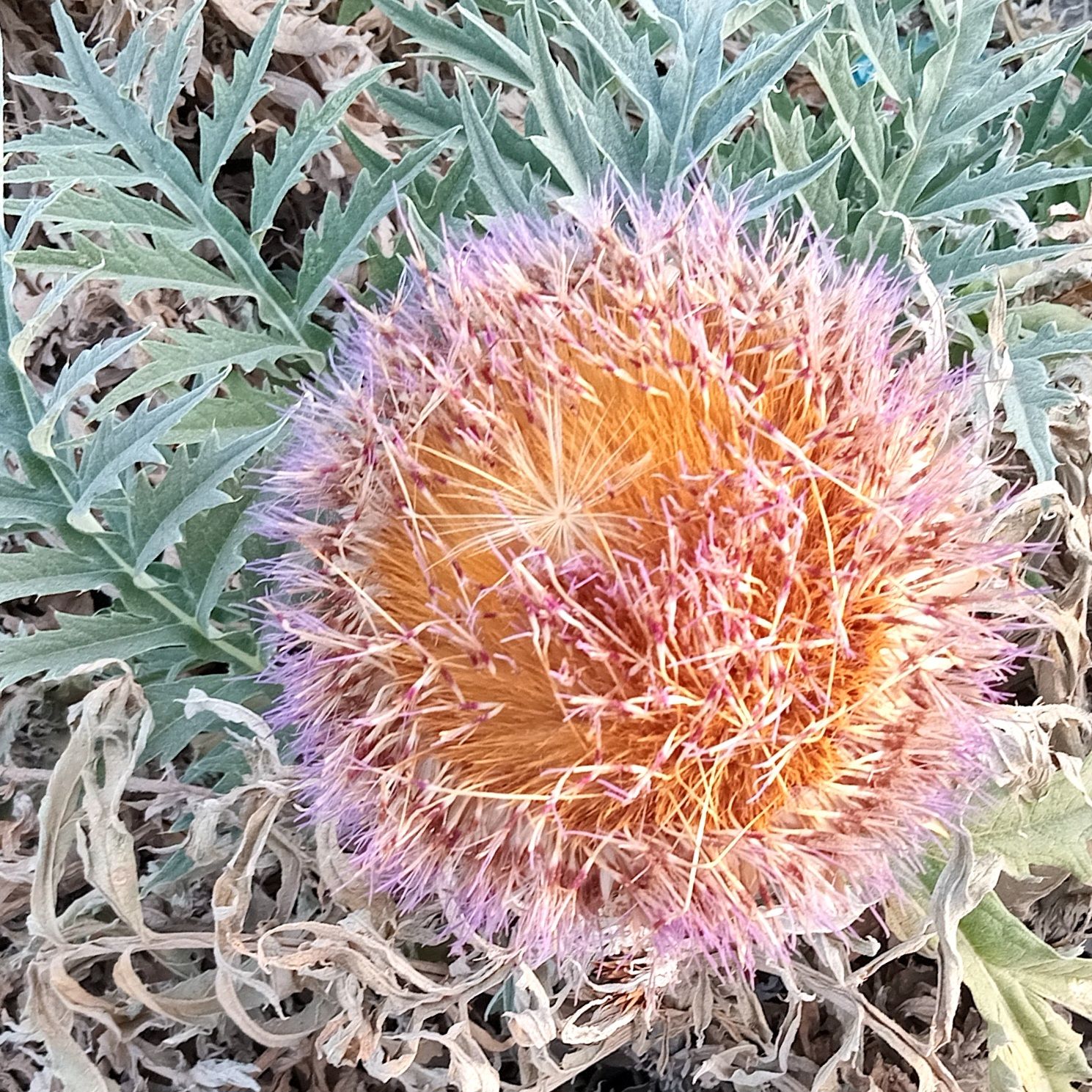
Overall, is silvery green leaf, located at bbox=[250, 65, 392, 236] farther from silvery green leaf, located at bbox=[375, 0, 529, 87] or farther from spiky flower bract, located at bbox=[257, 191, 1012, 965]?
spiky flower bract, located at bbox=[257, 191, 1012, 965]

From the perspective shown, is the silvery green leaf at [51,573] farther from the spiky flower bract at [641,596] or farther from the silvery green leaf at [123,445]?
the spiky flower bract at [641,596]

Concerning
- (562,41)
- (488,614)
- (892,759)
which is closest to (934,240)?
(562,41)

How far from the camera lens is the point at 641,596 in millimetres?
642

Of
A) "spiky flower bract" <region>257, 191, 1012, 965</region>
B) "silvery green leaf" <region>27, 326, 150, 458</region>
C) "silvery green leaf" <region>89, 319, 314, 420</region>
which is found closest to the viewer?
"spiky flower bract" <region>257, 191, 1012, 965</region>

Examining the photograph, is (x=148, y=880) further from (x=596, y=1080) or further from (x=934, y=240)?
(x=934, y=240)

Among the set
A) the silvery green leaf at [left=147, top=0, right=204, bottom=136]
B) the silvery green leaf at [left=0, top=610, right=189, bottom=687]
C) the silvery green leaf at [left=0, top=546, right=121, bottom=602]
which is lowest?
the silvery green leaf at [left=0, top=610, right=189, bottom=687]

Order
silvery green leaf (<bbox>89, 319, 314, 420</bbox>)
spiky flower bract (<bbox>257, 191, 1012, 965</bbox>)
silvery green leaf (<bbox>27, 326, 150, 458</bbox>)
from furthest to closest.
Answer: silvery green leaf (<bbox>89, 319, 314, 420</bbox>), silvery green leaf (<bbox>27, 326, 150, 458</bbox>), spiky flower bract (<bbox>257, 191, 1012, 965</bbox>)

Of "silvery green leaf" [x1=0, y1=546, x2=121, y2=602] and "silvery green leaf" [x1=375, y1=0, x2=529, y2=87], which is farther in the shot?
"silvery green leaf" [x1=375, y1=0, x2=529, y2=87]

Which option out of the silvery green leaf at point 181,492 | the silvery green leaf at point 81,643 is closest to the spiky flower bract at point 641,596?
the silvery green leaf at point 181,492

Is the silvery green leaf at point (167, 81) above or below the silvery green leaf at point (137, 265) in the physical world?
above

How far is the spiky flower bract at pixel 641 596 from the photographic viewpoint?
2.20 feet

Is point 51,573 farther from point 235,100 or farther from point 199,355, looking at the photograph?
point 235,100

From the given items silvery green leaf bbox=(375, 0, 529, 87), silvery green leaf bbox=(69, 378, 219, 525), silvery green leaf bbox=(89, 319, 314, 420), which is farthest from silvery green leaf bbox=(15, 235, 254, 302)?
silvery green leaf bbox=(375, 0, 529, 87)

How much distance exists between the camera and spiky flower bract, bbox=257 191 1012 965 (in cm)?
67
